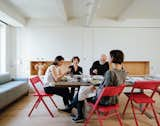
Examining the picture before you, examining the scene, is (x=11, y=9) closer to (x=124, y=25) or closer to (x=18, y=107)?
(x=18, y=107)

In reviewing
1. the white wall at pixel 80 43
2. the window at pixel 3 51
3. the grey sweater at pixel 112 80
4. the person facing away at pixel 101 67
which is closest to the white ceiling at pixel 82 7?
the white wall at pixel 80 43

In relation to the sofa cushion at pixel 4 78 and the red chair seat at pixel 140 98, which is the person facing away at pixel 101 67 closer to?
the red chair seat at pixel 140 98

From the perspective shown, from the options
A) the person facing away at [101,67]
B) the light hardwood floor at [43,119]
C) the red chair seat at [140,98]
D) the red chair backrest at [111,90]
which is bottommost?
the light hardwood floor at [43,119]

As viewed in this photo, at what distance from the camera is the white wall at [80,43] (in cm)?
689

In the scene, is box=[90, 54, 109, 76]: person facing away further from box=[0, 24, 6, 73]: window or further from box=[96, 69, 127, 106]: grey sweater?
box=[0, 24, 6, 73]: window

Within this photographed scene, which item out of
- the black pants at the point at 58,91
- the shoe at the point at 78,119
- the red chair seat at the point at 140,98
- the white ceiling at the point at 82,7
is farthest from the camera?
the white ceiling at the point at 82,7

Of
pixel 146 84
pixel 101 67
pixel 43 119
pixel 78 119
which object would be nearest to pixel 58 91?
pixel 43 119

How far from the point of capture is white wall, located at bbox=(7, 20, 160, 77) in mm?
6895

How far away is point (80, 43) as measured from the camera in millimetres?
6957

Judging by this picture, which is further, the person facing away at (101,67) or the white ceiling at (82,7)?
the person facing away at (101,67)

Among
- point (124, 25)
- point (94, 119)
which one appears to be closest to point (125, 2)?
point (124, 25)

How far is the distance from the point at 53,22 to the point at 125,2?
2.81 meters

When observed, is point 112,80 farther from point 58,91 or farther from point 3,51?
point 3,51

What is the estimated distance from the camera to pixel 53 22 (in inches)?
271
